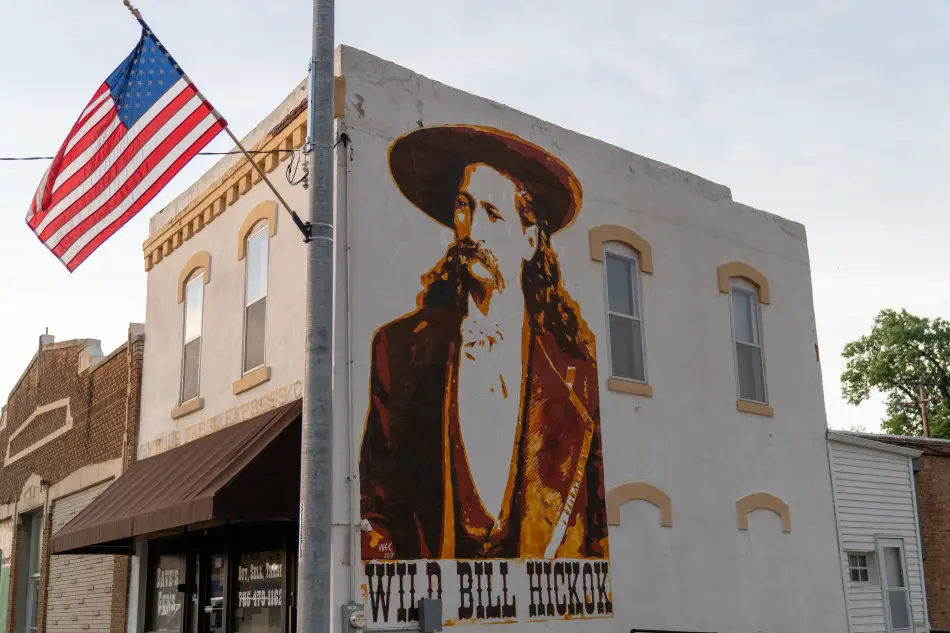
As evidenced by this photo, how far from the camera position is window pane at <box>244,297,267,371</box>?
12953 millimetres

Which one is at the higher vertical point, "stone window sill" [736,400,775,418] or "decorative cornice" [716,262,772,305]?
"decorative cornice" [716,262,772,305]

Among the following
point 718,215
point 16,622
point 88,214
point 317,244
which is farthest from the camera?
point 16,622

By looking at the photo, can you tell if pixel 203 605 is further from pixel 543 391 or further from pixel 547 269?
pixel 547 269

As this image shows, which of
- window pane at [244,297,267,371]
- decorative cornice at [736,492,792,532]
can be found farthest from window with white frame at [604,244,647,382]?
window pane at [244,297,267,371]

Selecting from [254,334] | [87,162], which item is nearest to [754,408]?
[254,334]

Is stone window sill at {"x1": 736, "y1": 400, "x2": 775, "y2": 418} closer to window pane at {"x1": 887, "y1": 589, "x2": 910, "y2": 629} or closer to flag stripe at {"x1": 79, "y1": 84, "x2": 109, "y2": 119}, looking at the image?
window pane at {"x1": 887, "y1": 589, "x2": 910, "y2": 629}

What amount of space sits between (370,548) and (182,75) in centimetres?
494

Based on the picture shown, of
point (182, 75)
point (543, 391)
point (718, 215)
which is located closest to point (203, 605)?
point (543, 391)

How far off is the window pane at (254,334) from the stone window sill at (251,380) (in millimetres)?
172

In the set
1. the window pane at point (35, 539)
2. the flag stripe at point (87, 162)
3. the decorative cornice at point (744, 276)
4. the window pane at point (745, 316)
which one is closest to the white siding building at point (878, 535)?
the window pane at point (745, 316)

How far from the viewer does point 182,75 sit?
10180mm

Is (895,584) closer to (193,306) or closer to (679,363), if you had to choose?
(679,363)

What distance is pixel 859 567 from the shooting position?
17.0m

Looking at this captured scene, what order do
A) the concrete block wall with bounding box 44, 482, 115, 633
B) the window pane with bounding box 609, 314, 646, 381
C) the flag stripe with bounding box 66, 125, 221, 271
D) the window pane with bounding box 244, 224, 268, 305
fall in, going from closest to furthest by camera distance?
1. the flag stripe with bounding box 66, 125, 221, 271
2. the window pane with bounding box 244, 224, 268, 305
3. the window pane with bounding box 609, 314, 646, 381
4. the concrete block wall with bounding box 44, 482, 115, 633
